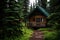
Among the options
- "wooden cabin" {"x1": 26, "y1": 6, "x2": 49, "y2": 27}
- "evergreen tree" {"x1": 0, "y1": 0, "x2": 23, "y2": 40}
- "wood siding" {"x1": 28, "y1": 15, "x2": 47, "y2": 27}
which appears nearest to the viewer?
"evergreen tree" {"x1": 0, "y1": 0, "x2": 23, "y2": 40}

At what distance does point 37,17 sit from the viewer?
1438 inches

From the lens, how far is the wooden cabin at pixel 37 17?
117ft

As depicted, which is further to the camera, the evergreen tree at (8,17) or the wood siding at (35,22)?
the wood siding at (35,22)

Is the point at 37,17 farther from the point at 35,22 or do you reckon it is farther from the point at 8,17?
the point at 8,17

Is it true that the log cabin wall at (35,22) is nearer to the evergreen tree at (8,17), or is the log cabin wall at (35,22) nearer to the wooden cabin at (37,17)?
the wooden cabin at (37,17)

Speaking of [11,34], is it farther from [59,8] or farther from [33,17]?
[33,17]

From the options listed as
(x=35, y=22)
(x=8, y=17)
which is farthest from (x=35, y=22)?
(x=8, y=17)

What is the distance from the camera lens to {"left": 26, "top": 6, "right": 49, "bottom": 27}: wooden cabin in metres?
35.7

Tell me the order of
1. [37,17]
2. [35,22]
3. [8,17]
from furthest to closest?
[37,17] → [35,22] → [8,17]

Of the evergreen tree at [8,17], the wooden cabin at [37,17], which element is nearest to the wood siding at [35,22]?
the wooden cabin at [37,17]

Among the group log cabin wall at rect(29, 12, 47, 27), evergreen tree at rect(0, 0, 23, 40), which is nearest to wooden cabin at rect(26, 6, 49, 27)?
log cabin wall at rect(29, 12, 47, 27)

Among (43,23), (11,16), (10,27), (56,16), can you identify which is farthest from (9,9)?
(43,23)

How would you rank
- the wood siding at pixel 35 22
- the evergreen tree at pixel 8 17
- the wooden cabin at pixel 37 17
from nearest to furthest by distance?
the evergreen tree at pixel 8 17, the wood siding at pixel 35 22, the wooden cabin at pixel 37 17

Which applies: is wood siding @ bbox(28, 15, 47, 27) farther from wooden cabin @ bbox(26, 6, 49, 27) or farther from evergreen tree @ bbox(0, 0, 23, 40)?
evergreen tree @ bbox(0, 0, 23, 40)
